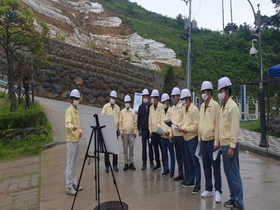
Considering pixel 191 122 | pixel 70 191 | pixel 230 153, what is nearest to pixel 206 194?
pixel 230 153

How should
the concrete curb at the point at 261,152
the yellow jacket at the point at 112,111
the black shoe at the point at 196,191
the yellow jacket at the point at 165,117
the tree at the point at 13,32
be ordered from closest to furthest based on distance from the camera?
the black shoe at the point at 196,191 → the yellow jacket at the point at 165,117 → the yellow jacket at the point at 112,111 → the concrete curb at the point at 261,152 → the tree at the point at 13,32

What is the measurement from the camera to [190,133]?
15.8 feet

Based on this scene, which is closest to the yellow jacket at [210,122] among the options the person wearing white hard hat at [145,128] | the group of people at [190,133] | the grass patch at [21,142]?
the group of people at [190,133]

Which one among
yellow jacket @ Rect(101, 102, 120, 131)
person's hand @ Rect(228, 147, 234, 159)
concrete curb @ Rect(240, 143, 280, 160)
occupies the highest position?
yellow jacket @ Rect(101, 102, 120, 131)

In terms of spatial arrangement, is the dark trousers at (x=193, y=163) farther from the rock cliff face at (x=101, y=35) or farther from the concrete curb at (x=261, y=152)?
the rock cliff face at (x=101, y=35)

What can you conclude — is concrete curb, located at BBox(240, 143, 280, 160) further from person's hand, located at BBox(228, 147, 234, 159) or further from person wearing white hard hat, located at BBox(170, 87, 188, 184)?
person's hand, located at BBox(228, 147, 234, 159)

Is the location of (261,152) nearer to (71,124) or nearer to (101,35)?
(71,124)

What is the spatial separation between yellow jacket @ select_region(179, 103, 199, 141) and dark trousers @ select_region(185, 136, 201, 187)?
4.0 inches

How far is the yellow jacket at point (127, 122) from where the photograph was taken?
6.23 m

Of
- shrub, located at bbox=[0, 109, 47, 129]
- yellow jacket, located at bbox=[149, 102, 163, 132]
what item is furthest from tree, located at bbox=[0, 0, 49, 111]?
yellow jacket, located at bbox=[149, 102, 163, 132]

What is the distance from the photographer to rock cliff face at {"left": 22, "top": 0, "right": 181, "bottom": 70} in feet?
93.7

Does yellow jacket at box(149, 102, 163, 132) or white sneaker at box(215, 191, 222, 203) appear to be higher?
yellow jacket at box(149, 102, 163, 132)

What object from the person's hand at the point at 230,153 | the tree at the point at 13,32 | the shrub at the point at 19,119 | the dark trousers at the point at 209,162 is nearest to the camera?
the person's hand at the point at 230,153

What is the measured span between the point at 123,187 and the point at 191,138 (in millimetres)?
1766
